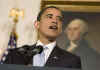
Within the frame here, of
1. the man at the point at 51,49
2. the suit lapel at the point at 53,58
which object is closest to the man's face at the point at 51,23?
the man at the point at 51,49

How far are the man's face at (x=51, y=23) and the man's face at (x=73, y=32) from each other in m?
1.68

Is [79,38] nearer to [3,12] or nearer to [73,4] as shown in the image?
[73,4]

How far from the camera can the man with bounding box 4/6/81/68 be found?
1407 mm

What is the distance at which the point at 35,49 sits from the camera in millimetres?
1277

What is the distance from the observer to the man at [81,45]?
3.12 metres

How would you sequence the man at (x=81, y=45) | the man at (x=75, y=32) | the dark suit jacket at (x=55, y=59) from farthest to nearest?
the man at (x=75, y=32) < the man at (x=81, y=45) < the dark suit jacket at (x=55, y=59)

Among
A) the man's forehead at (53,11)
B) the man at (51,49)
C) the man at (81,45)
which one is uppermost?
the man's forehead at (53,11)

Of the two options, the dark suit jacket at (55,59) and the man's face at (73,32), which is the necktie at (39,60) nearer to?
the dark suit jacket at (55,59)

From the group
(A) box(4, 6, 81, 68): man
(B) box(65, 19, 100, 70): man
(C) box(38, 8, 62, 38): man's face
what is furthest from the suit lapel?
(B) box(65, 19, 100, 70): man

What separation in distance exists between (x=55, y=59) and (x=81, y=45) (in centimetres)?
181

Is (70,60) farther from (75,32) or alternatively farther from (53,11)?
(75,32)

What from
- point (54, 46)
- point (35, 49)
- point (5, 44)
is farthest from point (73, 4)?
point (35, 49)

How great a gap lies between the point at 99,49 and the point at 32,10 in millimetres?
1120

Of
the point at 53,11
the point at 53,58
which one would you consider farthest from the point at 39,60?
the point at 53,11
